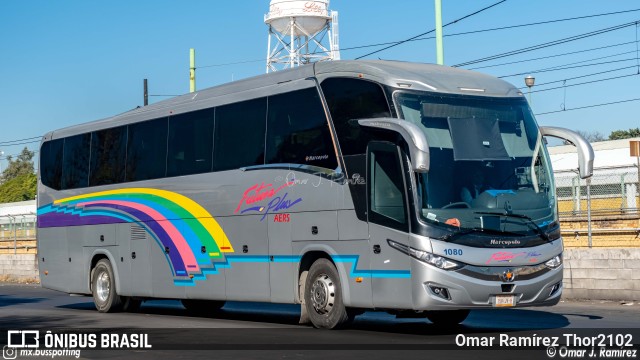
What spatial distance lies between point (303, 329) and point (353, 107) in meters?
3.46

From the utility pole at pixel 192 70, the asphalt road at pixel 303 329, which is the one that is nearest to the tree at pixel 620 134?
the utility pole at pixel 192 70

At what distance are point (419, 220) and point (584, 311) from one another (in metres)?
6.66

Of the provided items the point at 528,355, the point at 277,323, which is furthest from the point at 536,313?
the point at 528,355

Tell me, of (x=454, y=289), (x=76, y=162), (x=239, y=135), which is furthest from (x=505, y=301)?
(x=76, y=162)

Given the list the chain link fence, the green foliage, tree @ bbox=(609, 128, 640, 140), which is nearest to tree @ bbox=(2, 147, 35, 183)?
the green foliage

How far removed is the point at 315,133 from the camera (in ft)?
52.4

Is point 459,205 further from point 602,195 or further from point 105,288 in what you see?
point 602,195

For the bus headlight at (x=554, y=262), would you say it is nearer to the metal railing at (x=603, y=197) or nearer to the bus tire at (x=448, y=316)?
the bus tire at (x=448, y=316)

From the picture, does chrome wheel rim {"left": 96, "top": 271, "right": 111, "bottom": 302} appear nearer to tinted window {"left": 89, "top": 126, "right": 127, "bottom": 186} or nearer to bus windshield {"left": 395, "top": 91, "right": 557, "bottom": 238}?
tinted window {"left": 89, "top": 126, "right": 127, "bottom": 186}

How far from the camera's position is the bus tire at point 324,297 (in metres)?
15.5

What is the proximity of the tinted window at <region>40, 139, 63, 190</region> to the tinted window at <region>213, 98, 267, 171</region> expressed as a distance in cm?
690

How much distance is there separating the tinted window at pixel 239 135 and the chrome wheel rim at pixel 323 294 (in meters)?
2.53

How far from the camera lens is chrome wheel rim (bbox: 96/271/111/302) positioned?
22078mm

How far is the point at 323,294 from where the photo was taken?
1580 cm
